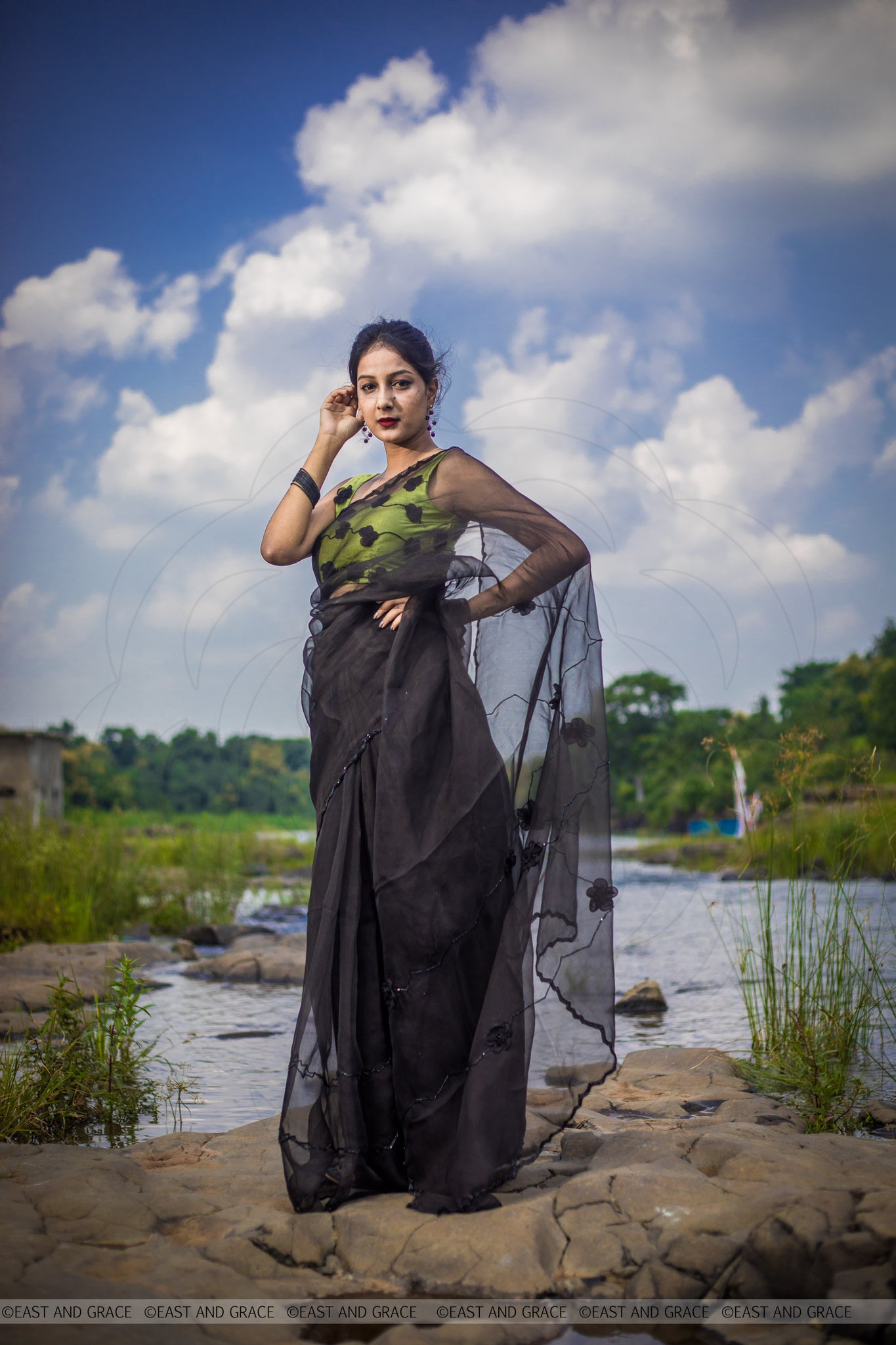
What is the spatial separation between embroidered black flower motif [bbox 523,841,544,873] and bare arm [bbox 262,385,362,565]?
95cm

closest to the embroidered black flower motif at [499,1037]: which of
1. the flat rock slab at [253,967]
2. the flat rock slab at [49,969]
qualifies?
the flat rock slab at [49,969]

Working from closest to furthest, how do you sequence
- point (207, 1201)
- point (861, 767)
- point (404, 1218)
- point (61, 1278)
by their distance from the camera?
point (61, 1278) < point (404, 1218) < point (207, 1201) < point (861, 767)

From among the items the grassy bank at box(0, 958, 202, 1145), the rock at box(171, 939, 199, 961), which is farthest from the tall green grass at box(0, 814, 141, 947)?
the grassy bank at box(0, 958, 202, 1145)

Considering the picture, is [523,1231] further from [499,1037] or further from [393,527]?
[393,527]

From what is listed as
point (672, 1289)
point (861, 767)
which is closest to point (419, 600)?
point (672, 1289)

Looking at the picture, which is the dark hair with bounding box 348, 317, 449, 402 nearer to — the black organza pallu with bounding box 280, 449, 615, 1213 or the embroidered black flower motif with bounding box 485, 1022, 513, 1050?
the black organza pallu with bounding box 280, 449, 615, 1213

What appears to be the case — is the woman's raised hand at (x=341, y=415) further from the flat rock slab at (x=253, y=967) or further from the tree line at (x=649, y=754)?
the flat rock slab at (x=253, y=967)

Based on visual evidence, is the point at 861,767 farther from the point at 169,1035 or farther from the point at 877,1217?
the point at 169,1035

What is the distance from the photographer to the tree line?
1172 cm

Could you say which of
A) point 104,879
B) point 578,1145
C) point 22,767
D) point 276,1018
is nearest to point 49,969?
point 276,1018

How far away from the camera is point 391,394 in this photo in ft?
8.78

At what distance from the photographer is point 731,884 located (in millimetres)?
14031

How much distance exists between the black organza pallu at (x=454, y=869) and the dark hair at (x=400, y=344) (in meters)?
0.28

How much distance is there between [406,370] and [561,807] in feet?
3.79
